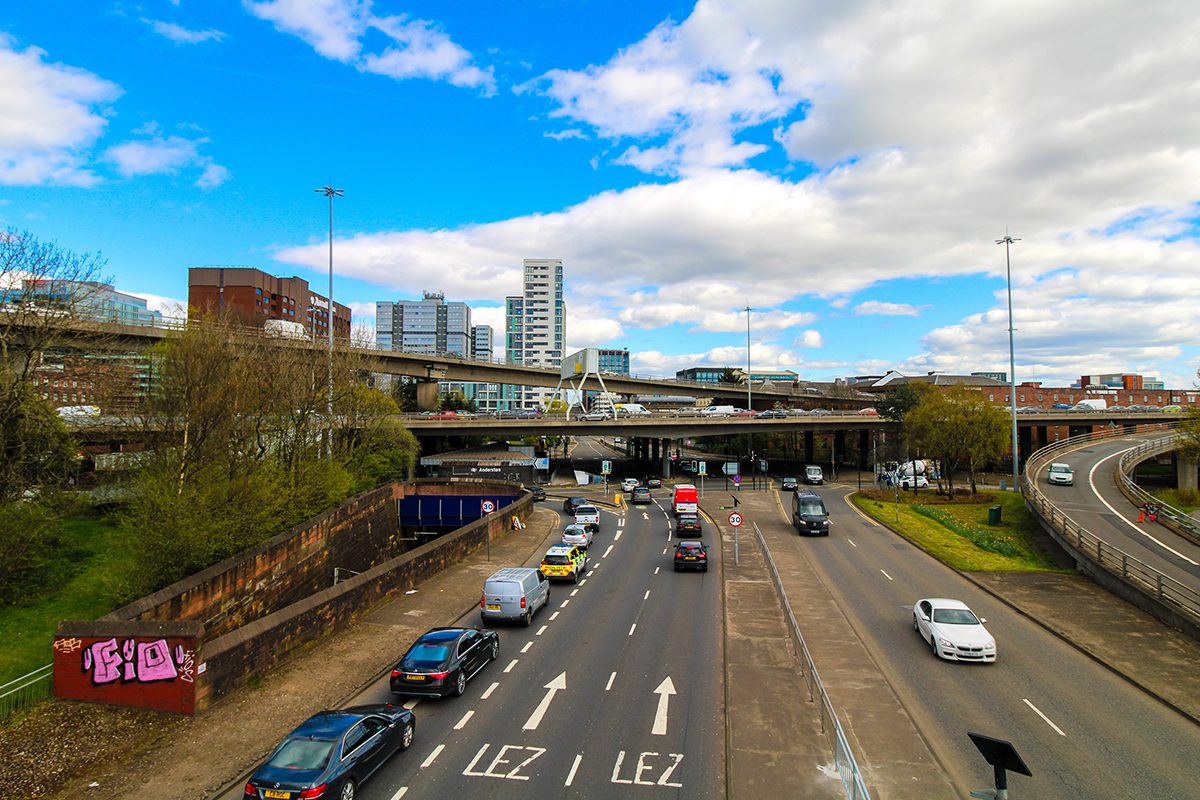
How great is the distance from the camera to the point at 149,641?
47.0 feet

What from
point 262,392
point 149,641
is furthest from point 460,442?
point 149,641

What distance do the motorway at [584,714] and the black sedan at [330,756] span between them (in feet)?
1.76

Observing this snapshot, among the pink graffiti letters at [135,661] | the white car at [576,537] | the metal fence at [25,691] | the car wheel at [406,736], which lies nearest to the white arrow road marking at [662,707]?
the car wheel at [406,736]

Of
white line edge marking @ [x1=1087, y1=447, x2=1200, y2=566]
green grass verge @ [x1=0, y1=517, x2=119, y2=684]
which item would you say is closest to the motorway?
green grass verge @ [x1=0, y1=517, x2=119, y2=684]

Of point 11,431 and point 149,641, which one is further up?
point 11,431

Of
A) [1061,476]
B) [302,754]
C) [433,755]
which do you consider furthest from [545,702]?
[1061,476]

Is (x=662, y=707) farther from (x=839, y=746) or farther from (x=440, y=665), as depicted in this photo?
(x=440, y=665)

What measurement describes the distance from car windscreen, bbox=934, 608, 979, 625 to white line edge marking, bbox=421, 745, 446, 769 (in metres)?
13.3

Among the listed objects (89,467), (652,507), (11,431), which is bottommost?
(652,507)

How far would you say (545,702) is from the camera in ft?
47.2

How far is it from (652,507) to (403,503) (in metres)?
19.5

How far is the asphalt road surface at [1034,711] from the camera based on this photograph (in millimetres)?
11055

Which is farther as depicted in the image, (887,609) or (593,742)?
(887,609)

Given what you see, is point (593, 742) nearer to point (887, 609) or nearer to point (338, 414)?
point (887, 609)
